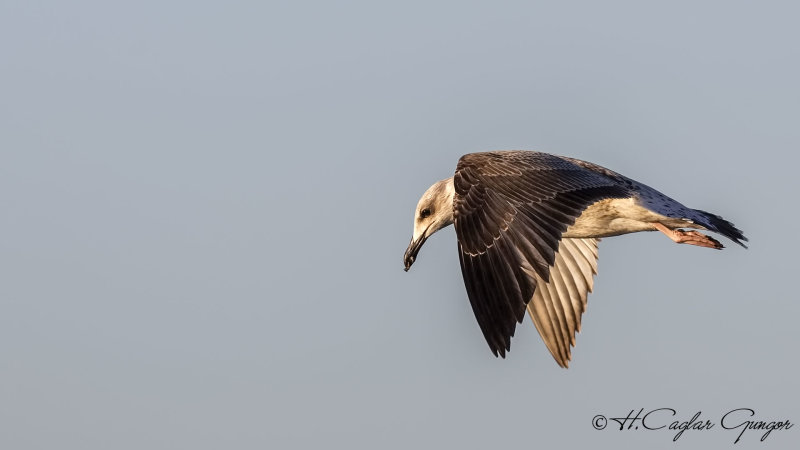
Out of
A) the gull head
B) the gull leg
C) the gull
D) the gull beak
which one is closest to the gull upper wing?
the gull

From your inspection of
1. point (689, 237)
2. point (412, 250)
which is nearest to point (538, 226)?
point (412, 250)

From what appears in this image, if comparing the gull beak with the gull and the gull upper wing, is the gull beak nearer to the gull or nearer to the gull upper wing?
the gull

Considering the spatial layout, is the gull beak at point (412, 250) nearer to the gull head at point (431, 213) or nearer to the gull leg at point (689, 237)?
the gull head at point (431, 213)

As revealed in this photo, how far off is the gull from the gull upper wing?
11 millimetres

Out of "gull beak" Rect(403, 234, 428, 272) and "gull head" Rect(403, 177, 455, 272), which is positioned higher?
"gull head" Rect(403, 177, 455, 272)

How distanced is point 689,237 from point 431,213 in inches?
127

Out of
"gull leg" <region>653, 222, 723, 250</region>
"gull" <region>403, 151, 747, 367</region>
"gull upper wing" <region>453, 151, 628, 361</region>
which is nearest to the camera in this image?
"gull upper wing" <region>453, 151, 628, 361</region>

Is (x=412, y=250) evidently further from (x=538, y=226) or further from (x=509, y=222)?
(x=538, y=226)

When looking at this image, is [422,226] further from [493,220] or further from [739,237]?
[739,237]

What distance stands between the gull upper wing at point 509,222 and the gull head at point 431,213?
1142 mm

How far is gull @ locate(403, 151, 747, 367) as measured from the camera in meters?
15.8

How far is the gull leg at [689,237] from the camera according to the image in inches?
724

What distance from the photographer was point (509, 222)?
16.3m

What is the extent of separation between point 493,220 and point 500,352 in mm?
1895
